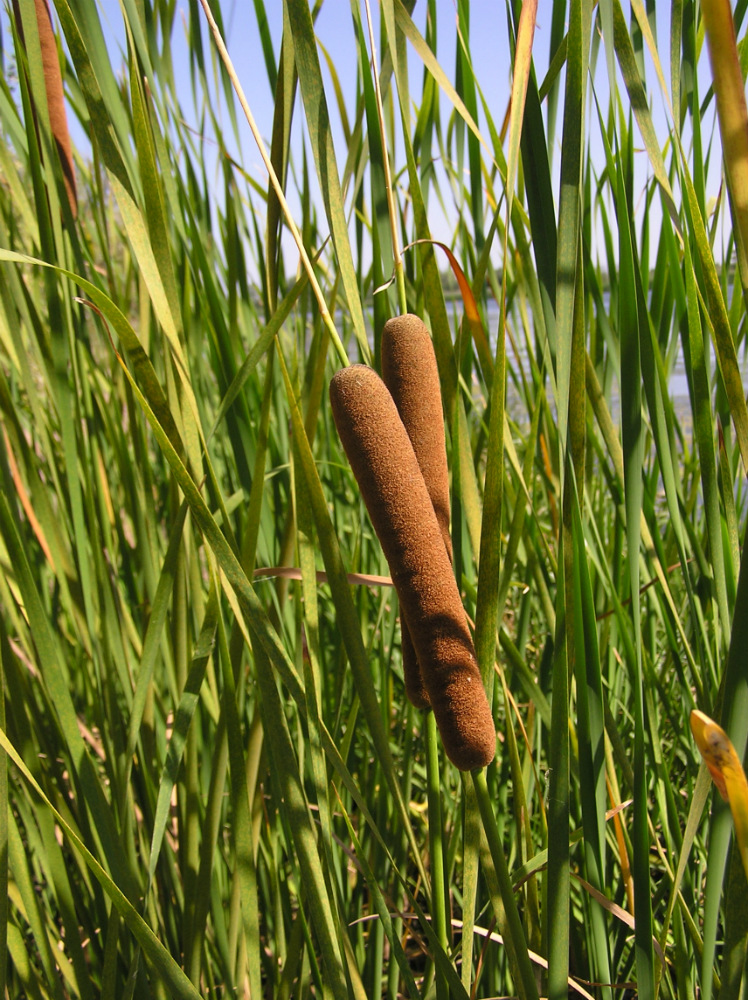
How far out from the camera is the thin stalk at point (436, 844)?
1.69 ft

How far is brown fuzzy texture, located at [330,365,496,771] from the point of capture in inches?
13.7

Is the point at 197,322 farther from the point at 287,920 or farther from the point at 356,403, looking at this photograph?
the point at 287,920

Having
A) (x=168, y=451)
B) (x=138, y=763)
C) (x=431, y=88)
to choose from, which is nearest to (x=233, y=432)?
(x=168, y=451)

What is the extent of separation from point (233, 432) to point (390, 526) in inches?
11.8

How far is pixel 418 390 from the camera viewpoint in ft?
1.35

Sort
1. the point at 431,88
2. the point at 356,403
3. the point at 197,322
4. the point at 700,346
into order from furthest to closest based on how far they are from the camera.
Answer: the point at 197,322 → the point at 431,88 → the point at 700,346 → the point at 356,403

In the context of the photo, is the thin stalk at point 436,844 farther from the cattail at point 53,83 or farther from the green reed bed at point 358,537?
the cattail at point 53,83

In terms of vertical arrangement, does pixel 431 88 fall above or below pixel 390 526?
above

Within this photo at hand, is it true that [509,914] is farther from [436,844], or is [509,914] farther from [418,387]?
[418,387]

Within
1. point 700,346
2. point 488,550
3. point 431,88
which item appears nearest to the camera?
point 488,550

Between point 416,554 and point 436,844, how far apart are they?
0.92 ft

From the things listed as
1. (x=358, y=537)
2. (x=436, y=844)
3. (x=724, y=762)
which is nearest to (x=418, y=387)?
(x=724, y=762)

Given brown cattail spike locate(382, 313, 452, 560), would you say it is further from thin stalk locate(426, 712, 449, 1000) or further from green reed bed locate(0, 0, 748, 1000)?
thin stalk locate(426, 712, 449, 1000)

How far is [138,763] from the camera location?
0.89 meters
